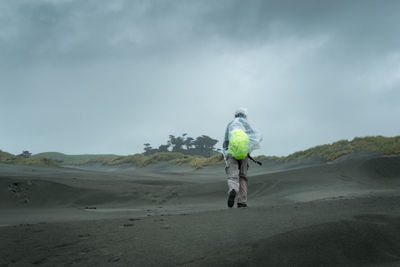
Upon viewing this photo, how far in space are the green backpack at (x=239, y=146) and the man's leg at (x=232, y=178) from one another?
0.19 metres

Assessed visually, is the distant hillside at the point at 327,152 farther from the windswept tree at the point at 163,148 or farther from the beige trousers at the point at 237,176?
the windswept tree at the point at 163,148

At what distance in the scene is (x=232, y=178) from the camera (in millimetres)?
5898

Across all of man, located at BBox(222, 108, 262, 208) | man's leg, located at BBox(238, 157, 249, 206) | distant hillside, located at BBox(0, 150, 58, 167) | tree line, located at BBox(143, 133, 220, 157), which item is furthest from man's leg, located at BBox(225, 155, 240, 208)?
tree line, located at BBox(143, 133, 220, 157)

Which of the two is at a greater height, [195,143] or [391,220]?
[195,143]

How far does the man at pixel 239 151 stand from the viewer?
585 centimetres

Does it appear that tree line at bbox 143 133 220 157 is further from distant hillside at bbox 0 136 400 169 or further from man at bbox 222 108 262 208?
man at bbox 222 108 262 208

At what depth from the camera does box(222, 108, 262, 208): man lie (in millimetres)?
5852

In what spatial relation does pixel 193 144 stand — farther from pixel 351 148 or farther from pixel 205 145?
pixel 351 148

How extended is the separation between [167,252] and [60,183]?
6.78 m

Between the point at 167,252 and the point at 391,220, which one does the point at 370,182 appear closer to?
the point at 391,220

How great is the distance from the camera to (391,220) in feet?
9.82

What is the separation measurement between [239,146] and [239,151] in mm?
88

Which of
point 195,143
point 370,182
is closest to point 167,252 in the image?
point 370,182

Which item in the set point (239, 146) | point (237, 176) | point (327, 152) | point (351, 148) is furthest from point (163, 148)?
point (239, 146)
